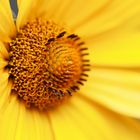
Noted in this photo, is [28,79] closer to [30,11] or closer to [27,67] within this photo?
[27,67]

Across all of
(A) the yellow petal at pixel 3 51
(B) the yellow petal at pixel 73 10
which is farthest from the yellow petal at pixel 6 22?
(B) the yellow petal at pixel 73 10

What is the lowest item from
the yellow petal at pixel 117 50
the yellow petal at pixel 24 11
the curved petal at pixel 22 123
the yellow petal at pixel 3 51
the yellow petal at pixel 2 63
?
the curved petal at pixel 22 123

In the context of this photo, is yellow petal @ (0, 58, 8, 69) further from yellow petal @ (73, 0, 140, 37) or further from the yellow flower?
yellow petal @ (73, 0, 140, 37)

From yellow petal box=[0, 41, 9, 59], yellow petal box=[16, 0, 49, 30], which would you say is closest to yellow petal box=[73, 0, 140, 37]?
yellow petal box=[16, 0, 49, 30]

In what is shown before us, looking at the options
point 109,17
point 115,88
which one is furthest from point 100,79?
point 109,17

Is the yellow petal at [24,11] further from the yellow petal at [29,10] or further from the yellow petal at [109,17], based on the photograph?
the yellow petal at [109,17]

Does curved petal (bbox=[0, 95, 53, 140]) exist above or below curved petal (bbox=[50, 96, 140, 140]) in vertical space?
below

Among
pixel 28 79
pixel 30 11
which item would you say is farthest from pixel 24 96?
pixel 30 11
